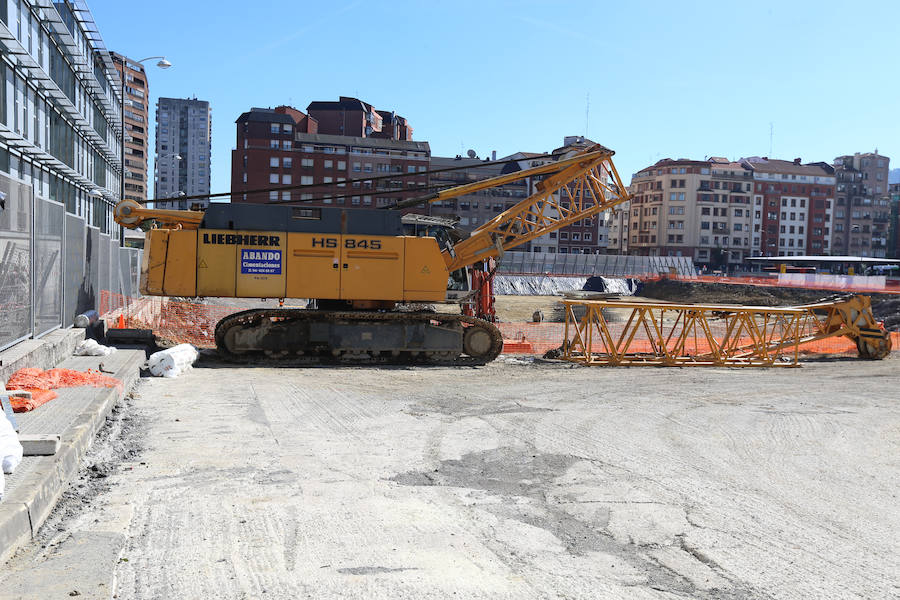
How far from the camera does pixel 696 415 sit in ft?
38.7

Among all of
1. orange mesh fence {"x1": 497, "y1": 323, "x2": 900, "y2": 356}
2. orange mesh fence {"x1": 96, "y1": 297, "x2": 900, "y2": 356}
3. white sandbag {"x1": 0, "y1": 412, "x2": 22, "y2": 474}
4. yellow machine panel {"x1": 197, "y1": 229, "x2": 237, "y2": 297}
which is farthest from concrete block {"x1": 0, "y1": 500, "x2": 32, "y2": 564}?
orange mesh fence {"x1": 497, "y1": 323, "x2": 900, "y2": 356}

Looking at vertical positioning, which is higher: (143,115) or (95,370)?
(143,115)

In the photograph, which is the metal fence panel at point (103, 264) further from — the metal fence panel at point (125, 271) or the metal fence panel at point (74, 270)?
the metal fence panel at point (125, 271)

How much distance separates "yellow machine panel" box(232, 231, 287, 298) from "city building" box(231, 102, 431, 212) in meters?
68.3

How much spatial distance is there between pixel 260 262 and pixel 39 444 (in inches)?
418

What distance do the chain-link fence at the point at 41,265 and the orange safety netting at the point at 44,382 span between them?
2.24 ft

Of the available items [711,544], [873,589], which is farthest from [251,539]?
[873,589]

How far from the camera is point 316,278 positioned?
57.0ft

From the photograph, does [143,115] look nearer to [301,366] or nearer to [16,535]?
[301,366]

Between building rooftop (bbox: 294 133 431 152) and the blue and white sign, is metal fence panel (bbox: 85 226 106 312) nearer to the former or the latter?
the blue and white sign

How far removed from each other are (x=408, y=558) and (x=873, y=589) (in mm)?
3318

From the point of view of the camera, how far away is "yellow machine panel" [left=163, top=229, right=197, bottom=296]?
55.2 feet

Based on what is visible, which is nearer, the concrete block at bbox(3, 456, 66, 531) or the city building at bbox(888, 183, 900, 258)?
the concrete block at bbox(3, 456, 66, 531)

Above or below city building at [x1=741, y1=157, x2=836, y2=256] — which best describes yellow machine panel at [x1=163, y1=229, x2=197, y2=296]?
below
